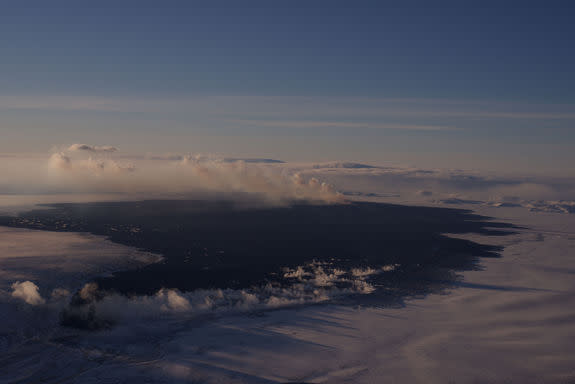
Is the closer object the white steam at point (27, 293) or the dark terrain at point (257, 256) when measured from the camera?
the white steam at point (27, 293)

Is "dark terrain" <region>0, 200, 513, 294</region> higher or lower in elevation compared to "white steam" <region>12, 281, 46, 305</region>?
lower

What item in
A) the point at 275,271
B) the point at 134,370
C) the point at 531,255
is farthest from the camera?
the point at 531,255

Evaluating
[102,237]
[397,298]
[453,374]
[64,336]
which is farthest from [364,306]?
[102,237]

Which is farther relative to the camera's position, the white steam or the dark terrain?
the dark terrain

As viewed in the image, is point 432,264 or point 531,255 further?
point 531,255

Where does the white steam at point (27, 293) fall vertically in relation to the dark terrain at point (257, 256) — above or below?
above

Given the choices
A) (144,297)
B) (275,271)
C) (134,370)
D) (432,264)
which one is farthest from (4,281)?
(432,264)

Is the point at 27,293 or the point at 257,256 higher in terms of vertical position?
the point at 27,293

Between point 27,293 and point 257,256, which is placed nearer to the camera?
point 27,293

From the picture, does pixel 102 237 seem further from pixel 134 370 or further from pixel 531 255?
pixel 531 255

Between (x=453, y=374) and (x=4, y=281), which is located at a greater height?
(x=4, y=281)

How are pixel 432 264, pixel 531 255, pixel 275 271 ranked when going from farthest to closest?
pixel 531 255 < pixel 432 264 < pixel 275 271
